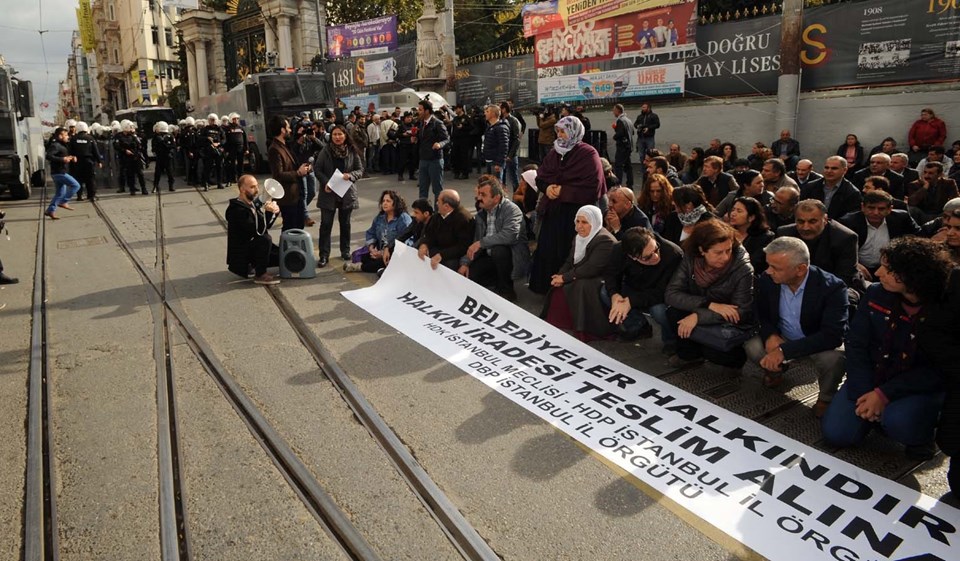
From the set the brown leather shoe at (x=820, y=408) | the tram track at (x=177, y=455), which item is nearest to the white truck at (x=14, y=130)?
the tram track at (x=177, y=455)

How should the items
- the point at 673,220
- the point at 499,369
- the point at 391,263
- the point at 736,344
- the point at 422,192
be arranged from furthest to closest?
the point at 422,192
the point at 391,263
the point at 673,220
the point at 499,369
the point at 736,344

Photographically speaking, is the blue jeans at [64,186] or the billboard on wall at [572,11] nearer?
the blue jeans at [64,186]

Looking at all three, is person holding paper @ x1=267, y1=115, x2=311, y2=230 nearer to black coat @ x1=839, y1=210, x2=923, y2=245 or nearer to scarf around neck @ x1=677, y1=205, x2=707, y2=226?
scarf around neck @ x1=677, y1=205, x2=707, y2=226

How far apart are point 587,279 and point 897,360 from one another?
266 centimetres

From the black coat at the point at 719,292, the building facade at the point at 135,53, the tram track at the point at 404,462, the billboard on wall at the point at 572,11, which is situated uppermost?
the building facade at the point at 135,53

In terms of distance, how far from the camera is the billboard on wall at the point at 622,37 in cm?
1659

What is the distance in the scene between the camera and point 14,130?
15469 mm

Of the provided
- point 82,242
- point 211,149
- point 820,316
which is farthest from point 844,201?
point 211,149

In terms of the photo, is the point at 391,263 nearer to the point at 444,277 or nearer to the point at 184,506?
the point at 444,277

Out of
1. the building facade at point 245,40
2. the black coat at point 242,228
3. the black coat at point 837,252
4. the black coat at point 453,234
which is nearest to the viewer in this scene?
the black coat at point 837,252

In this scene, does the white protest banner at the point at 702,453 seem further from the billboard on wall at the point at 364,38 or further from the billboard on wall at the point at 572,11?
the billboard on wall at the point at 364,38

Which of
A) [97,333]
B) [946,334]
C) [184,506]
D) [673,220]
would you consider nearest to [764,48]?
[673,220]

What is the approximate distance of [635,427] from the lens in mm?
4516

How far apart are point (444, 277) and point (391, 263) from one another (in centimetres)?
105
